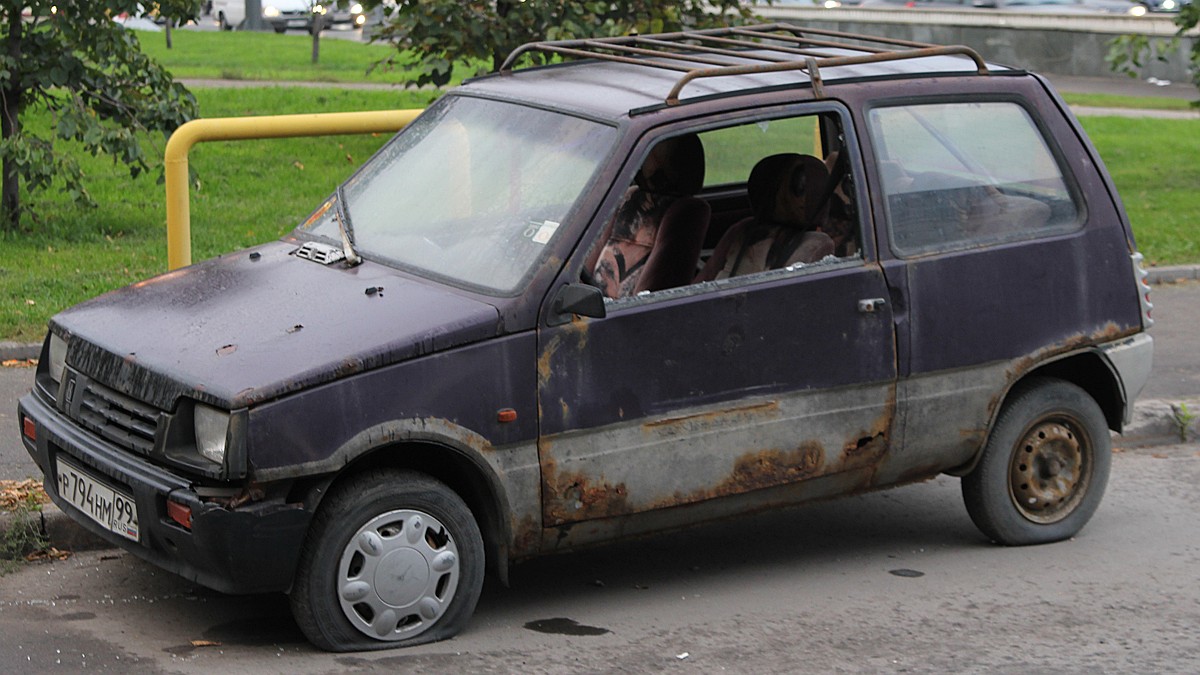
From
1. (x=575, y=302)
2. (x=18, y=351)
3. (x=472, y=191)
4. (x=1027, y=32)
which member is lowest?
(x=18, y=351)

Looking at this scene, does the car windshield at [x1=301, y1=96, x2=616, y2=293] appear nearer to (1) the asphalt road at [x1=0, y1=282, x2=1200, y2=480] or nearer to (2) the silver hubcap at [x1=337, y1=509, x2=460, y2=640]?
(2) the silver hubcap at [x1=337, y1=509, x2=460, y2=640]

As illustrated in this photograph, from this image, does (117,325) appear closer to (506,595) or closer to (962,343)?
(506,595)

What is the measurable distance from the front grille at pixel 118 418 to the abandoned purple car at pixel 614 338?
0.01 m

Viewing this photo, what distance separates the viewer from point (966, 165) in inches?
238

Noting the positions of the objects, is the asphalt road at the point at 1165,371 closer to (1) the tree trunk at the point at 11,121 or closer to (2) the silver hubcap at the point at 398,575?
(2) the silver hubcap at the point at 398,575

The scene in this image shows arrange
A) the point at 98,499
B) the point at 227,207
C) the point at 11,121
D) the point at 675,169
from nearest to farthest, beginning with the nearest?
the point at 98,499 < the point at 675,169 < the point at 11,121 < the point at 227,207

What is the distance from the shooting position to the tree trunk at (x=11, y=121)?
36.8 feet

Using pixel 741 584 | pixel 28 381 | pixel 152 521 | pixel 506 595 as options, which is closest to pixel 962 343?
pixel 741 584

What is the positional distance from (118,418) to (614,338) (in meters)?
1.51

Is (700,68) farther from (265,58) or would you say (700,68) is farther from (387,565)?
(265,58)

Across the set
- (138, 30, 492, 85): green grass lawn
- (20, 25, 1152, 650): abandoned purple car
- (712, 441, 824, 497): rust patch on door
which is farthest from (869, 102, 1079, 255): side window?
(138, 30, 492, 85): green grass lawn

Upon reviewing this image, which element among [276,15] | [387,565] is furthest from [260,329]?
[276,15]

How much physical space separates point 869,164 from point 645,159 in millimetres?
861

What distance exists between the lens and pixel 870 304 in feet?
18.5
